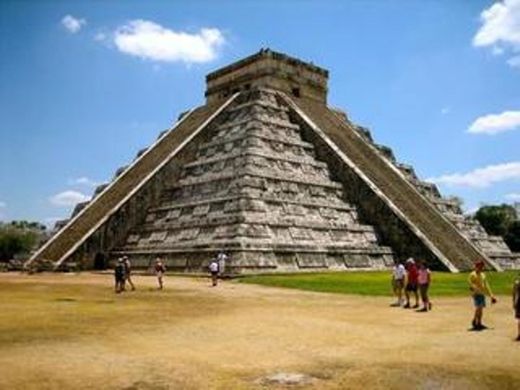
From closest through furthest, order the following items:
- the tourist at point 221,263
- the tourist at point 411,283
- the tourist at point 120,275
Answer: the tourist at point 411,283
the tourist at point 120,275
the tourist at point 221,263

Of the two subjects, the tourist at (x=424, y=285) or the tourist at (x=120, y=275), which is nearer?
the tourist at (x=424, y=285)

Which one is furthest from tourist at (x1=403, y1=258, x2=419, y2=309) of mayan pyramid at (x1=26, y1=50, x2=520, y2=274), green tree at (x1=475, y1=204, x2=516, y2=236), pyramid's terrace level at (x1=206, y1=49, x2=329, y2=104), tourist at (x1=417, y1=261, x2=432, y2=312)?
green tree at (x1=475, y1=204, x2=516, y2=236)

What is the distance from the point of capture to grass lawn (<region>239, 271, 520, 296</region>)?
21.4 meters

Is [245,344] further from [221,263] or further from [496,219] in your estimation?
[496,219]

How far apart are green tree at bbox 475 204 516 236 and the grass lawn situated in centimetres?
3820

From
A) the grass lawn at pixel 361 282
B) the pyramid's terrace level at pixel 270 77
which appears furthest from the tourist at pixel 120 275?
the pyramid's terrace level at pixel 270 77

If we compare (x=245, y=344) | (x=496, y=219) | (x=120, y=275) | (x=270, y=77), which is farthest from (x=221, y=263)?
(x=496, y=219)

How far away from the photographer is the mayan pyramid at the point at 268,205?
1115 inches

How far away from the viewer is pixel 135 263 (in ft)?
100

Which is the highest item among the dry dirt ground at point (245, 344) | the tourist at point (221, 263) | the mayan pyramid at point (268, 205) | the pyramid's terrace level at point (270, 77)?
the pyramid's terrace level at point (270, 77)

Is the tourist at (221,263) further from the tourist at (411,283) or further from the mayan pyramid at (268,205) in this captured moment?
the tourist at (411,283)

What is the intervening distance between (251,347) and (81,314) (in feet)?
18.1

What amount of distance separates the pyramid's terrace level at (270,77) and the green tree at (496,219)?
92.5 feet

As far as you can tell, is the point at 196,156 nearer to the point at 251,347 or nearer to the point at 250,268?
the point at 250,268
